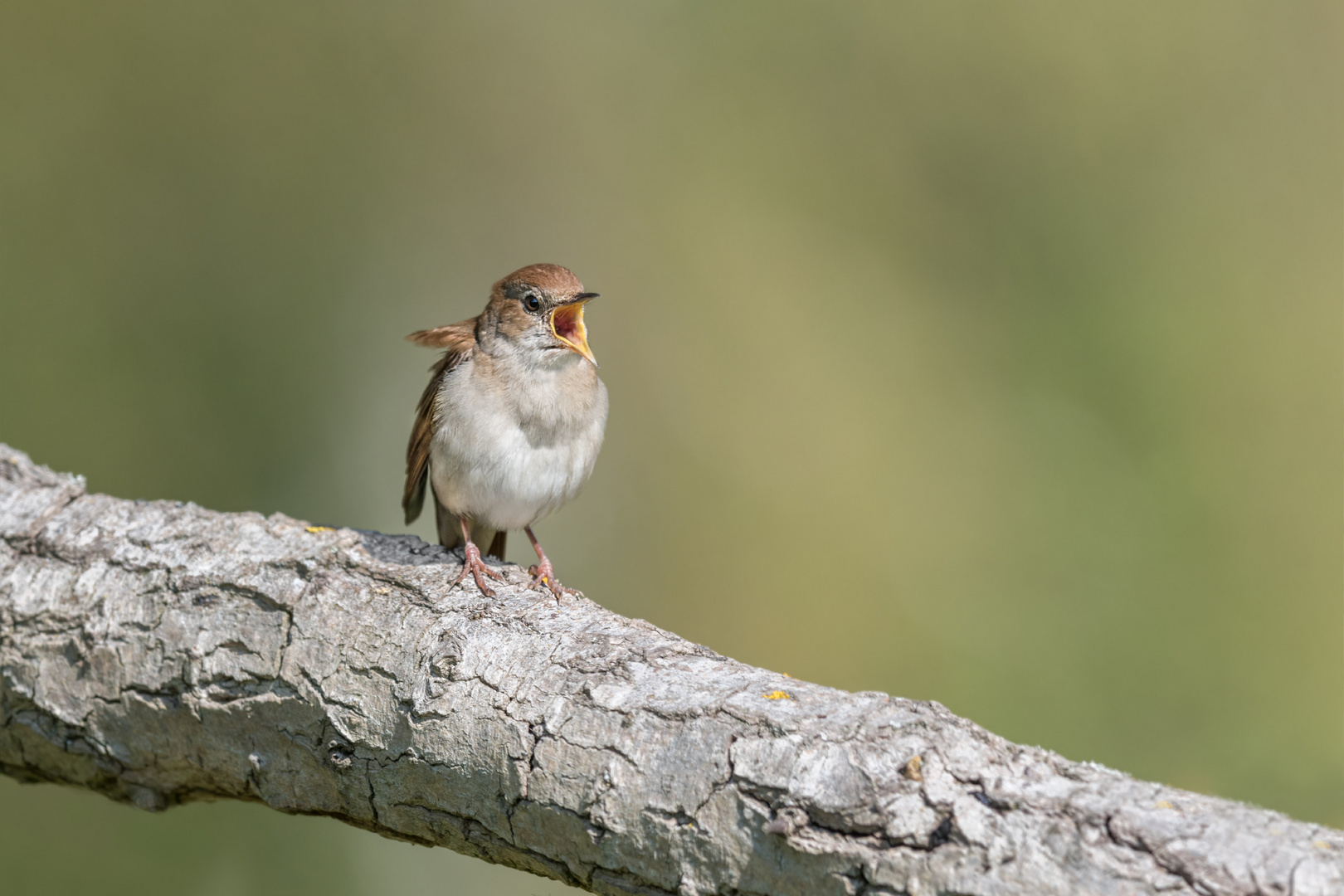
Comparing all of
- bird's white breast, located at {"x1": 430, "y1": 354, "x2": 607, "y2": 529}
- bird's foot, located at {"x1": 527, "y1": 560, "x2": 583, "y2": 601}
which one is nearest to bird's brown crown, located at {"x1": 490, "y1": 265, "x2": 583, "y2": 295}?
bird's white breast, located at {"x1": 430, "y1": 354, "x2": 607, "y2": 529}

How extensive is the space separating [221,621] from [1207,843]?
8.53 feet

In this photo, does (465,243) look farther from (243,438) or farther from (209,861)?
(209,861)

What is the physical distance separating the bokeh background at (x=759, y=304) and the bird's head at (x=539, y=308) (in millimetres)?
2766

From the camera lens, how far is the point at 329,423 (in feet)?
22.4

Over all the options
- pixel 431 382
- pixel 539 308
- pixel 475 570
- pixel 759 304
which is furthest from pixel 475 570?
pixel 759 304

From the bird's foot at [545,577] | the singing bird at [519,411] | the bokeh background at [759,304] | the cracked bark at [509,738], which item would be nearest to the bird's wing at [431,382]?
the singing bird at [519,411]

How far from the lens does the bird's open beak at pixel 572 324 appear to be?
4.14m

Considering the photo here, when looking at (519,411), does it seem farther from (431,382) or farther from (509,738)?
(509,738)

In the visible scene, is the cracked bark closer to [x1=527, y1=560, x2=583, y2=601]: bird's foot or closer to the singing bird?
[x1=527, y1=560, x2=583, y2=601]: bird's foot

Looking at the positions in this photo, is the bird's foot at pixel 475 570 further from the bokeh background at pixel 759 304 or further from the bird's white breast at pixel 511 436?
the bokeh background at pixel 759 304

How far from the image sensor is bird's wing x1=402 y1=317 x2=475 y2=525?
14.1ft

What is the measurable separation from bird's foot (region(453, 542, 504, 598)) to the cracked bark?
63 millimetres

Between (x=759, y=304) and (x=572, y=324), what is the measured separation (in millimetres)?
3012

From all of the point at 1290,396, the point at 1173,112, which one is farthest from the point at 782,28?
the point at 1290,396
